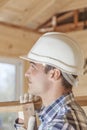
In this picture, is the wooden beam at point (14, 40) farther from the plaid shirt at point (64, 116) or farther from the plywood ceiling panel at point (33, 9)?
the plaid shirt at point (64, 116)

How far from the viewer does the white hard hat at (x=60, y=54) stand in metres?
1.21

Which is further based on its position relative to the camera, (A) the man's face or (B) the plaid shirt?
(A) the man's face

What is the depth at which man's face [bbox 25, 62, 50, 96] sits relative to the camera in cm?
124

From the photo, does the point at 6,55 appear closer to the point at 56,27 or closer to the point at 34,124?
the point at 56,27

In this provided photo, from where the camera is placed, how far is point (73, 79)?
124 cm

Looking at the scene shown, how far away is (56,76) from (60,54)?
0.26 feet

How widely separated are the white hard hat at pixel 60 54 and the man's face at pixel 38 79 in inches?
1.4

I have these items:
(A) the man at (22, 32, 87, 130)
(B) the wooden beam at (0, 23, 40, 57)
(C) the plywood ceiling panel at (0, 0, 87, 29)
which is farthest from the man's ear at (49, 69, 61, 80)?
(B) the wooden beam at (0, 23, 40, 57)

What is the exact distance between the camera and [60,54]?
121 cm

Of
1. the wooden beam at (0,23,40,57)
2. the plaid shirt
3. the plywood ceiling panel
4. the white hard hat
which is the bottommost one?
the plaid shirt

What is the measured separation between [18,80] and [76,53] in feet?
14.8

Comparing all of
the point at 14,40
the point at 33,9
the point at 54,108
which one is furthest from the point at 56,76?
the point at 14,40

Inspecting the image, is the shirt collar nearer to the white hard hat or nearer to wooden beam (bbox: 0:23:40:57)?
the white hard hat

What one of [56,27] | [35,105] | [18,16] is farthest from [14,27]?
[35,105]
